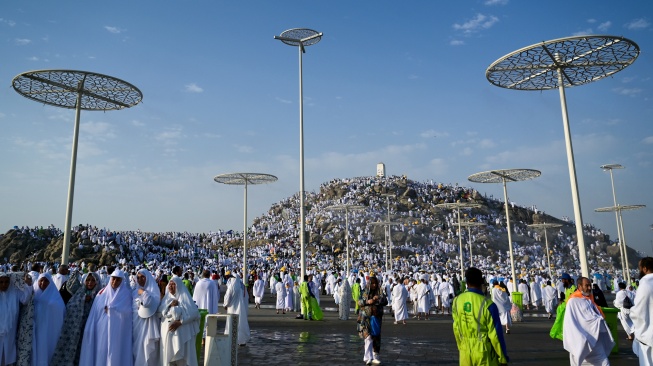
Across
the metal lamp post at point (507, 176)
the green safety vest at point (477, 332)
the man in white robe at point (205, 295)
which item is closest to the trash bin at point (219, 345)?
the man in white robe at point (205, 295)

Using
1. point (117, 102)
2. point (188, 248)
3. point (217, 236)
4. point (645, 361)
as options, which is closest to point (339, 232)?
point (217, 236)

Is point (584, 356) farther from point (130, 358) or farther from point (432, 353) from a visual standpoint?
point (130, 358)

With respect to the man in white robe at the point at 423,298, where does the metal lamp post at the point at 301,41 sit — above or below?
above

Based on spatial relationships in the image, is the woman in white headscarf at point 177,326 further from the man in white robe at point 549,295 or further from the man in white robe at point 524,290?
the man in white robe at point 524,290

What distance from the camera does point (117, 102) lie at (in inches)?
650

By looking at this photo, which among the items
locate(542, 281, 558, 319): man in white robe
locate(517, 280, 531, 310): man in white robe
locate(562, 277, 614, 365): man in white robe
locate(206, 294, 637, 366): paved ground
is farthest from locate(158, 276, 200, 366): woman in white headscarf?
locate(517, 280, 531, 310): man in white robe

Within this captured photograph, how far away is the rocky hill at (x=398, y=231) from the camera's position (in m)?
45.5

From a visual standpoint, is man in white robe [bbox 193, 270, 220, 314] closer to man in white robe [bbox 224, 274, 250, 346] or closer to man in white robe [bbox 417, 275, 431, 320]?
man in white robe [bbox 224, 274, 250, 346]

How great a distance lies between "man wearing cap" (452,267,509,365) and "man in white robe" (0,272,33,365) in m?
6.07

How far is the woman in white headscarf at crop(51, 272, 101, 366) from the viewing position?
6.93 metres

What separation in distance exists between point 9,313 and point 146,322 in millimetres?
1825

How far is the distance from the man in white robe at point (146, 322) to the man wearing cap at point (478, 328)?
453 centimetres

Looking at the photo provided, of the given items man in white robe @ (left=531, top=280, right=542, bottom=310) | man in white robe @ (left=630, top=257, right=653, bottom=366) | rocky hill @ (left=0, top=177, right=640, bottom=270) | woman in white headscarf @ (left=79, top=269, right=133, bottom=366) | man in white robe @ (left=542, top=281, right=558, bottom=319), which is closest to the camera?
man in white robe @ (left=630, top=257, right=653, bottom=366)

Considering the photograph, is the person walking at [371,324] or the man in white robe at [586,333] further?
the person walking at [371,324]
